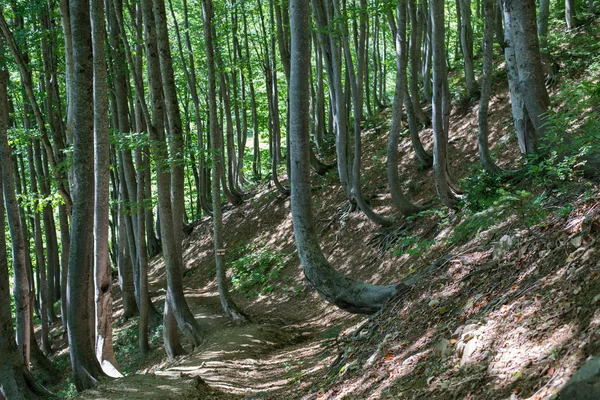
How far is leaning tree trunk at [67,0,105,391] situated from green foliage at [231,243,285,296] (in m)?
8.65

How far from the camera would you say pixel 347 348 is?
6.51 m

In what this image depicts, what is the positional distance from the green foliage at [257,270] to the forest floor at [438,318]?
0.90 metres

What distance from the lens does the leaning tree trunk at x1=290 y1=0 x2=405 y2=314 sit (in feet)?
22.1

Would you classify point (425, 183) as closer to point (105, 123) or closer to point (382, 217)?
point (382, 217)

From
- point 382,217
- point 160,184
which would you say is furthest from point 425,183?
point 160,184

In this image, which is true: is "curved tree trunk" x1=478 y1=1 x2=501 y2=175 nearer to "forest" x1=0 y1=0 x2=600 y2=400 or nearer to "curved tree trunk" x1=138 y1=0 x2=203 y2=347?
"forest" x1=0 y1=0 x2=600 y2=400

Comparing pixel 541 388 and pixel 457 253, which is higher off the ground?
pixel 457 253

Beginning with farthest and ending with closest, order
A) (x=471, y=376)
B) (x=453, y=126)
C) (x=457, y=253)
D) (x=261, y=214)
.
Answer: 1. (x=261, y=214)
2. (x=453, y=126)
3. (x=457, y=253)
4. (x=471, y=376)

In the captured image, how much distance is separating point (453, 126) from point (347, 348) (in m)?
11.3

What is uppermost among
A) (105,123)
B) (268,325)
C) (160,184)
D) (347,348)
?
(105,123)

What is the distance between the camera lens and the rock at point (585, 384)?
8.71ft

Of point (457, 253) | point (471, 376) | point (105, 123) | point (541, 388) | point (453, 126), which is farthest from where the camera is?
point (453, 126)

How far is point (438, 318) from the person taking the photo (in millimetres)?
5258

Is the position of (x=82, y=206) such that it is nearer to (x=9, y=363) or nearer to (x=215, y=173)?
(x=9, y=363)
